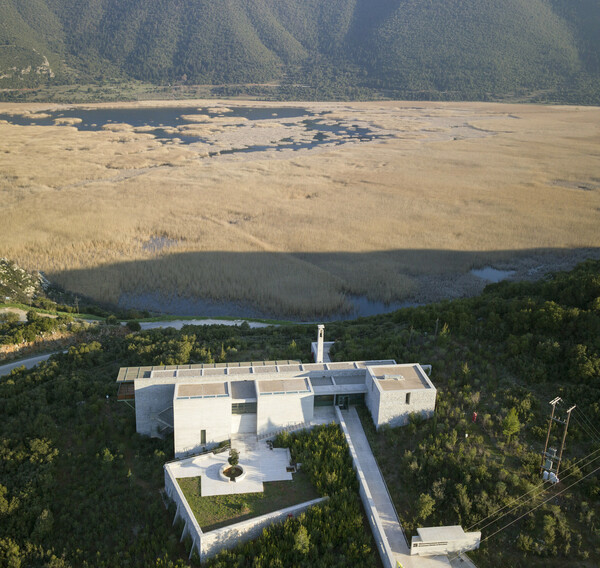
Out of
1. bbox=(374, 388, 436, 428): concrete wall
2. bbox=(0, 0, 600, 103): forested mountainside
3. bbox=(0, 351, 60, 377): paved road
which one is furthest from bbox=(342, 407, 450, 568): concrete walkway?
bbox=(0, 0, 600, 103): forested mountainside

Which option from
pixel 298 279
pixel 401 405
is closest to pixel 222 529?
pixel 401 405

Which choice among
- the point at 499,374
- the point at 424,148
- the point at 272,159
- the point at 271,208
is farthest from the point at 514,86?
the point at 499,374

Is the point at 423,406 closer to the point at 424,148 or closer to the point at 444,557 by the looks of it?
the point at 444,557

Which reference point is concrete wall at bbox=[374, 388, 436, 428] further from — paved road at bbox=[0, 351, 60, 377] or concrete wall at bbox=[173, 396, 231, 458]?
paved road at bbox=[0, 351, 60, 377]

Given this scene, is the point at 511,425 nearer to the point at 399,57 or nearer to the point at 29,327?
the point at 29,327

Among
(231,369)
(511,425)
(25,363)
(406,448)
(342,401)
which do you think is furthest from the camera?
(25,363)

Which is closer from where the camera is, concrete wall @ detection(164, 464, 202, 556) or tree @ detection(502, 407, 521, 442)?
concrete wall @ detection(164, 464, 202, 556)

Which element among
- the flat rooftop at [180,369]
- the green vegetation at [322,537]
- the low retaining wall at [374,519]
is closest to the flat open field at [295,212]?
the flat rooftop at [180,369]

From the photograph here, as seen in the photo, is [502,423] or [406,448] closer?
[406,448]
